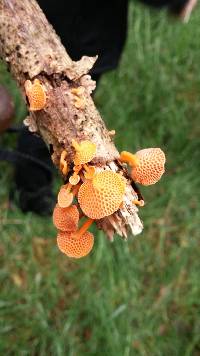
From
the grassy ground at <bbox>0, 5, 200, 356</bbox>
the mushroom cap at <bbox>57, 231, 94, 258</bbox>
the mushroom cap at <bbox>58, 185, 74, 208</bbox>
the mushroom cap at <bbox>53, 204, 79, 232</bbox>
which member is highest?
the mushroom cap at <bbox>58, 185, 74, 208</bbox>

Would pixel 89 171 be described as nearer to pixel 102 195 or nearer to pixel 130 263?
pixel 102 195

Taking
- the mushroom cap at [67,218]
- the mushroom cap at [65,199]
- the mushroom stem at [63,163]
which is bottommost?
the mushroom cap at [67,218]

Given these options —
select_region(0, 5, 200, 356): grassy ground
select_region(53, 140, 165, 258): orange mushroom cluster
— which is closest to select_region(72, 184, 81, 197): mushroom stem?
select_region(53, 140, 165, 258): orange mushroom cluster

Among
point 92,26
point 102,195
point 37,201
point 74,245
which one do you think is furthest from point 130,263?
point 102,195

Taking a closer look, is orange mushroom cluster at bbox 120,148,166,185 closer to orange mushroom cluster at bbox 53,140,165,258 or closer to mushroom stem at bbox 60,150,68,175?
orange mushroom cluster at bbox 53,140,165,258

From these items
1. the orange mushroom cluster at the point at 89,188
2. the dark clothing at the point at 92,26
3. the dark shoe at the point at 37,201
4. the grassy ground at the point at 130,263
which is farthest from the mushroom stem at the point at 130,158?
the dark shoe at the point at 37,201

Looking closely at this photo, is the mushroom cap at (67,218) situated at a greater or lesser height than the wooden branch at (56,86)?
lesser

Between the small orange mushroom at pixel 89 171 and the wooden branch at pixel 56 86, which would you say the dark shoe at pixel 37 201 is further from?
the small orange mushroom at pixel 89 171

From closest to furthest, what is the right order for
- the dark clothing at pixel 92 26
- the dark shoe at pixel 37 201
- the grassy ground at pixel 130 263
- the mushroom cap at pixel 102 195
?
the mushroom cap at pixel 102 195 < the dark clothing at pixel 92 26 < the grassy ground at pixel 130 263 < the dark shoe at pixel 37 201
